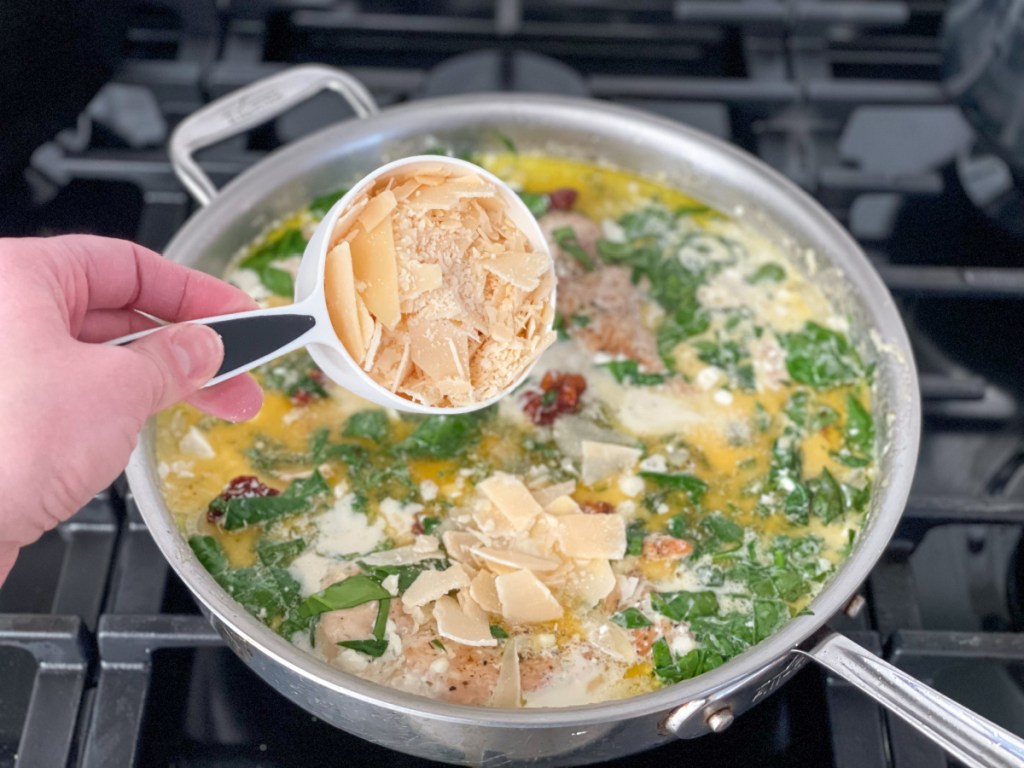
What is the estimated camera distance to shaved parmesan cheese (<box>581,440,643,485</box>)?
1.76 metres

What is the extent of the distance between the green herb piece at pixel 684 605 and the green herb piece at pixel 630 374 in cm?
43

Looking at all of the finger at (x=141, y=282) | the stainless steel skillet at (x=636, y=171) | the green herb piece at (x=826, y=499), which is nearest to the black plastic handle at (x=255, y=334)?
the finger at (x=141, y=282)

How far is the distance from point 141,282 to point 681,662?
984mm

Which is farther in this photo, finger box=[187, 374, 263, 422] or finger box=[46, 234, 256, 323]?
finger box=[187, 374, 263, 422]

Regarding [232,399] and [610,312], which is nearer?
[232,399]

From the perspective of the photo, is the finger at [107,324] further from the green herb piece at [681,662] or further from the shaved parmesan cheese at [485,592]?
the green herb piece at [681,662]

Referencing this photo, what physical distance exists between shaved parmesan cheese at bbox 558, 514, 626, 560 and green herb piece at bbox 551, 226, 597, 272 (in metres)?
0.61

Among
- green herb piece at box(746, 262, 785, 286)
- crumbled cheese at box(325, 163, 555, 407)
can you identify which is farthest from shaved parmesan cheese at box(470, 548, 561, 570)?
green herb piece at box(746, 262, 785, 286)

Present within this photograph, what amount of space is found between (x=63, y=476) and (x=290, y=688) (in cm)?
48

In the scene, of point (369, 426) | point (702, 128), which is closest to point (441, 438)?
point (369, 426)

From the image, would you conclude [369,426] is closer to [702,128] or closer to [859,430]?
[859,430]

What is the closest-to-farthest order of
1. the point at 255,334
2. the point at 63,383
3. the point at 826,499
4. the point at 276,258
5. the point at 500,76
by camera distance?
the point at 63,383 < the point at 255,334 < the point at 826,499 < the point at 276,258 < the point at 500,76

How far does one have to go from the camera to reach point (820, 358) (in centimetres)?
195

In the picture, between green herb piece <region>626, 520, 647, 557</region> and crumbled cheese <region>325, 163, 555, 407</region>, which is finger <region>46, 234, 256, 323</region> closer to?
crumbled cheese <region>325, 163, 555, 407</region>
